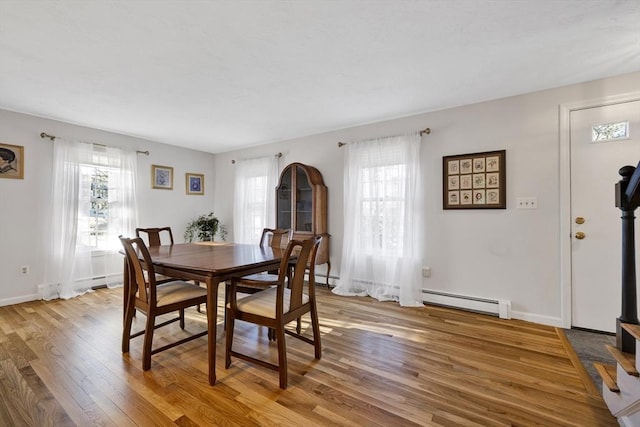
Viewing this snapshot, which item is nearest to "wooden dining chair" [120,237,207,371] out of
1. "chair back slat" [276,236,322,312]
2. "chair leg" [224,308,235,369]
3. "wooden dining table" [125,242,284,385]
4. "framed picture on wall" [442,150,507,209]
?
"wooden dining table" [125,242,284,385]

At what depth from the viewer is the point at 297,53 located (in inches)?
85.0

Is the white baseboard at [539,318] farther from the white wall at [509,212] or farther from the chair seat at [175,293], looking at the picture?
the chair seat at [175,293]

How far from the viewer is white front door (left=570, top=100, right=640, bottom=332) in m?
2.49

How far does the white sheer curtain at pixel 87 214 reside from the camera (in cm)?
362

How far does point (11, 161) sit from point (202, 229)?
2.49m

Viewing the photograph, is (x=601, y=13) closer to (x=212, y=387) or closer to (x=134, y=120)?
(x=212, y=387)

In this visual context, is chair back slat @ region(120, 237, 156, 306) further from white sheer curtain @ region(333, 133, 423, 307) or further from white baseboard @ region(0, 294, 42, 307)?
white baseboard @ region(0, 294, 42, 307)

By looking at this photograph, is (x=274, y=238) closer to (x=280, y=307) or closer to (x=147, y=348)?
(x=280, y=307)

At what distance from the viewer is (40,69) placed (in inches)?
93.5

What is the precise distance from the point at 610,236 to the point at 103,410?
3979 mm

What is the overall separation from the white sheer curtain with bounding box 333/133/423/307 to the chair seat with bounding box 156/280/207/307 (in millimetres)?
2044

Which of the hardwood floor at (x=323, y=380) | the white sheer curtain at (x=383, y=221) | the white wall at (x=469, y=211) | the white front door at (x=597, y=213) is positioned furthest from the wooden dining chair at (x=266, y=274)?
the white front door at (x=597, y=213)

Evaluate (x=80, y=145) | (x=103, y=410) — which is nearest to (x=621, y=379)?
(x=103, y=410)

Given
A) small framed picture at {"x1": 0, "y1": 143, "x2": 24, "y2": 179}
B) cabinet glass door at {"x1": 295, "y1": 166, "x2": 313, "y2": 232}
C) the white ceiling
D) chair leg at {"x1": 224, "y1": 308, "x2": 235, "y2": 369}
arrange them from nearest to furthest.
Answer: the white ceiling, chair leg at {"x1": 224, "y1": 308, "x2": 235, "y2": 369}, small framed picture at {"x1": 0, "y1": 143, "x2": 24, "y2": 179}, cabinet glass door at {"x1": 295, "y1": 166, "x2": 313, "y2": 232}
